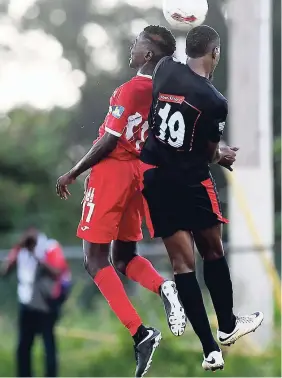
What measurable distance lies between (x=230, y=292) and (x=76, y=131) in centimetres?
1701

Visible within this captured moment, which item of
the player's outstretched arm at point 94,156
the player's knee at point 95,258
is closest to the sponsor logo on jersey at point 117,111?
the player's outstretched arm at point 94,156

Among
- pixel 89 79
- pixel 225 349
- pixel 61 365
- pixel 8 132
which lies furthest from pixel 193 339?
pixel 8 132

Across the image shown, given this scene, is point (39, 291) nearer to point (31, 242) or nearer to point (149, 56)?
point (31, 242)

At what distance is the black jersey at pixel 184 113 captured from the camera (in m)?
5.98

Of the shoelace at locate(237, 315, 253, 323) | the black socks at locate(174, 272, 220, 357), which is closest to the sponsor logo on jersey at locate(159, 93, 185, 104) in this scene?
the black socks at locate(174, 272, 220, 357)

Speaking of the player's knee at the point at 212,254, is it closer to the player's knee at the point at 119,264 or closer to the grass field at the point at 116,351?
the player's knee at the point at 119,264

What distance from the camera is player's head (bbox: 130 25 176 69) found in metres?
6.33

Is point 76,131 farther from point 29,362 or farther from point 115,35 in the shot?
point 29,362

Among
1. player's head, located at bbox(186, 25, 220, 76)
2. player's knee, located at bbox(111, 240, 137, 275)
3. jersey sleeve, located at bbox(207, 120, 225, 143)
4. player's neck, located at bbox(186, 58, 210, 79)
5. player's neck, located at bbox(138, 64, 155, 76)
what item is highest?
player's head, located at bbox(186, 25, 220, 76)

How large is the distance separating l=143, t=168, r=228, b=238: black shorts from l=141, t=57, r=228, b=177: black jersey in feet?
0.32

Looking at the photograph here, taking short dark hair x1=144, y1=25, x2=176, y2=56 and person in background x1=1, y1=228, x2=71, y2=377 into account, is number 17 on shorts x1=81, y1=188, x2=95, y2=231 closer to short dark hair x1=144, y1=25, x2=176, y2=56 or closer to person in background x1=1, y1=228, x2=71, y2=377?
short dark hair x1=144, y1=25, x2=176, y2=56

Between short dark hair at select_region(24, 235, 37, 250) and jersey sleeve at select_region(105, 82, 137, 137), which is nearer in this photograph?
jersey sleeve at select_region(105, 82, 137, 137)

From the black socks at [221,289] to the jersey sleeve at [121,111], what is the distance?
0.96m

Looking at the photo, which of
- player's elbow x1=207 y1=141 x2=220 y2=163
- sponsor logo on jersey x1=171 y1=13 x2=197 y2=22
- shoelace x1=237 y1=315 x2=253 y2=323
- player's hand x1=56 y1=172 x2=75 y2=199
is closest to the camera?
player's elbow x1=207 y1=141 x2=220 y2=163
